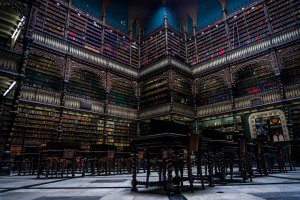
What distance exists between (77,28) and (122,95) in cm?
433

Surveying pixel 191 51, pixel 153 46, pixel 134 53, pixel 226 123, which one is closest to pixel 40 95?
pixel 134 53

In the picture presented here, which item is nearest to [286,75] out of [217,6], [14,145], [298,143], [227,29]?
[298,143]

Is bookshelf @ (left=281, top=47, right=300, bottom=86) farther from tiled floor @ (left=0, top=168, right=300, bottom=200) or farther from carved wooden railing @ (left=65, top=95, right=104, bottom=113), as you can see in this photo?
carved wooden railing @ (left=65, top=95, right=104, bottom=113)

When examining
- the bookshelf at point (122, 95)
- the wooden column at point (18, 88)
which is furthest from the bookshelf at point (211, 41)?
the wooden column at point (18, 88)

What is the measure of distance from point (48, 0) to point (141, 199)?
10.6m

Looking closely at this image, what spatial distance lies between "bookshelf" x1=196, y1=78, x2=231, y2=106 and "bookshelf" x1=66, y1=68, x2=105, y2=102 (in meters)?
5.57

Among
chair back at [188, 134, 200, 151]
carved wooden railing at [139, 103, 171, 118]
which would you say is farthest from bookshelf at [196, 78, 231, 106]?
chair back at [188, 134, 200, 151]

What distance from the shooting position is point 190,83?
1134cm

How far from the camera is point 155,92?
10.9 m

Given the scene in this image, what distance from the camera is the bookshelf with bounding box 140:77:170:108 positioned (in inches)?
410

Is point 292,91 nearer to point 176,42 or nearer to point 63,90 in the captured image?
point 176,42

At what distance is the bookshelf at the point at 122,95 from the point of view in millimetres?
10789

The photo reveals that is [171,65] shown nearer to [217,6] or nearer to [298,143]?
[217,6]

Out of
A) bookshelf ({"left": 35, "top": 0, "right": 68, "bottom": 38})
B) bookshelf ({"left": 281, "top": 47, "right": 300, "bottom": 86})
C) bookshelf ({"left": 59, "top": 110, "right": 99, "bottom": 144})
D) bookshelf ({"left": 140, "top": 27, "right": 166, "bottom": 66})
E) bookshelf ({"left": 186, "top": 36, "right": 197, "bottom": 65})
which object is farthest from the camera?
bookshelf ({"left": 186, "top": 36, "right": 197, "bottom": 65})
